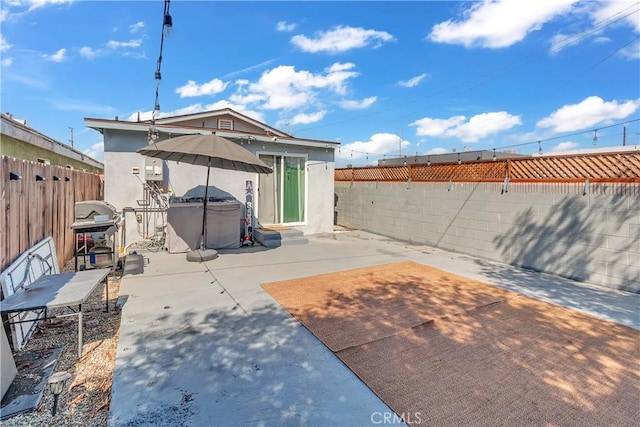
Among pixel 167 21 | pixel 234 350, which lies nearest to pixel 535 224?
pixel 234 350

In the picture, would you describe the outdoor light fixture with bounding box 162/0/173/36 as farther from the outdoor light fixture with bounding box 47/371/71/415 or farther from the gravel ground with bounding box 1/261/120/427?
the outdoor light fixture with bounding box 47/371/71/415

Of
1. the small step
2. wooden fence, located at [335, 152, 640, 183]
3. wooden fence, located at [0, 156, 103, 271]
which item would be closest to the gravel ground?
wooden fence, located at [0, 156, 103, 271]

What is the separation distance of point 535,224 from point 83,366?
7.12 m

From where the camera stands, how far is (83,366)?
263 centimetres

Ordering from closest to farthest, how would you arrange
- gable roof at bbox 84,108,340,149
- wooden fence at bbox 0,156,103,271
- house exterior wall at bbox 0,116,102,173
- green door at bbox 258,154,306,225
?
wooden fence at bbox 0,156,103,271 → house exterior wall at bbox 0,116,102,173 → gable roof at bbox 84,108,340,149 → green door at bbox 258,154,306,225

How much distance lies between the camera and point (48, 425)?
1.93 meters

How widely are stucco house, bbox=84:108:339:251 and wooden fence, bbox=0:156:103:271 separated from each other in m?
1.02

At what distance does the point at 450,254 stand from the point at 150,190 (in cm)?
723

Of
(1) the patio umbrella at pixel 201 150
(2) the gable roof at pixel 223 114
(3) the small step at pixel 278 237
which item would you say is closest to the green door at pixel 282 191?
(3) the small step at pixel 278 237

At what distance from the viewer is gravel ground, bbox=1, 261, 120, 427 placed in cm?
200

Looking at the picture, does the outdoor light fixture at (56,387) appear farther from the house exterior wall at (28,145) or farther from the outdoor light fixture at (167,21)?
the house exterior wall at (28,145)

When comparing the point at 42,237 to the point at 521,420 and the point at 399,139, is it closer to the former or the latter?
the point at 521,420

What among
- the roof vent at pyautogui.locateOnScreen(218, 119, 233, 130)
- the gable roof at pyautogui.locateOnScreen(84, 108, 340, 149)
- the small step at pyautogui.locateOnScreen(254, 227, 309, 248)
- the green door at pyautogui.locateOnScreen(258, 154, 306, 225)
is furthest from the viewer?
the roof vent at pyautogui.locateOnScreen(218, 119, 233, 130)

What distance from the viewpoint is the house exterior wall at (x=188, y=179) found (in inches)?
281
